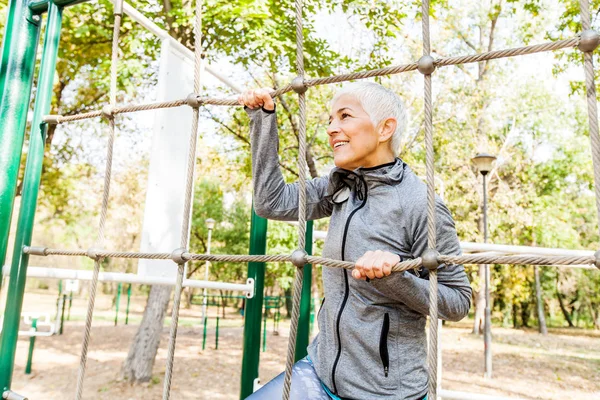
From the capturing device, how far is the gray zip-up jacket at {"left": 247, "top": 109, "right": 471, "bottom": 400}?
1.04m

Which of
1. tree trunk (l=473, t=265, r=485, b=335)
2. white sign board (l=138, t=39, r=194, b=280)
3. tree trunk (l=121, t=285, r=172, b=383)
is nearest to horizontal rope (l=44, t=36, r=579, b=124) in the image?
white sign board (l=138, t=39, r=194, b=280)

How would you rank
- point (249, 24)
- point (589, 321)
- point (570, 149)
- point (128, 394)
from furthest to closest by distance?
1. point (589, 321)
2. point (570, 149)
3. point (128, 394)
4. point (249, 24)

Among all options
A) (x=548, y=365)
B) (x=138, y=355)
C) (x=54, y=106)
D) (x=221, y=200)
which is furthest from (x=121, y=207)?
(x=548, y=365)

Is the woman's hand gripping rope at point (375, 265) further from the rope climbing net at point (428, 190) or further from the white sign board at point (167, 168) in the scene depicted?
the white sign board at point (167, 168)

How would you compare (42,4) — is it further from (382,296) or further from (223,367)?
(223,367)

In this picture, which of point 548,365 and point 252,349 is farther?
point 548,365

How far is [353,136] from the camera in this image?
46.5 inches

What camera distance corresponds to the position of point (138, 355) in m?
6.02

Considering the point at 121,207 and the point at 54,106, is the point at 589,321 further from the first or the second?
the point at 54,106

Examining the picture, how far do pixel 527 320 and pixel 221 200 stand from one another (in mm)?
12622

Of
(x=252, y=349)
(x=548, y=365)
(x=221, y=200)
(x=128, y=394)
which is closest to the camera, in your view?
(x=252, y=349)

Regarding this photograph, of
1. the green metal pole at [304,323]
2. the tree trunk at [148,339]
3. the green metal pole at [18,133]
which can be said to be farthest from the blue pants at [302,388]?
the tree trunk at [148,339]

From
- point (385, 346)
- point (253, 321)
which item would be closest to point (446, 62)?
point (385, 346)

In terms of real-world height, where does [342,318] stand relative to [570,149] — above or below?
below
